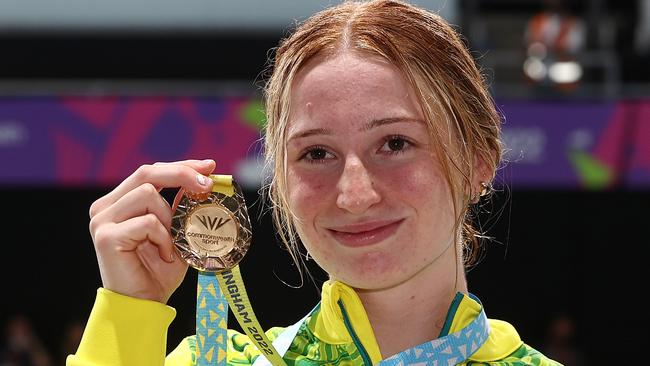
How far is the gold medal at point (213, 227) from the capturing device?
6.00 ft

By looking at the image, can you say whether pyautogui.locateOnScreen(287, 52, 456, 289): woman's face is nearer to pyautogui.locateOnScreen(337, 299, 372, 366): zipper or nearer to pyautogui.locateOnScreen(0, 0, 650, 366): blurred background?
pyautogui.locateOnScreen(337, 299, 372, 366): zipper

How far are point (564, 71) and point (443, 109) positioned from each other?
6868mm

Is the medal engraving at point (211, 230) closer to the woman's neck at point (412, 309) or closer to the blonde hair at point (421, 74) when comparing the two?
the blonde hair at point (421, 74)

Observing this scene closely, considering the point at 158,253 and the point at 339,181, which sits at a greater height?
the point at 339,181

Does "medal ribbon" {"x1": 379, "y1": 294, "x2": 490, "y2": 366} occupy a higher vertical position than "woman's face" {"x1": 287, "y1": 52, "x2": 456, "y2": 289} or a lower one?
lower

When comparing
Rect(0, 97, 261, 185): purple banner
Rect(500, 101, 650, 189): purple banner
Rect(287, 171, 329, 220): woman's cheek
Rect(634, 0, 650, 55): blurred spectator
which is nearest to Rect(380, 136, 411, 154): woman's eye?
Rect(287, 171, 329, 220): woman's cheek

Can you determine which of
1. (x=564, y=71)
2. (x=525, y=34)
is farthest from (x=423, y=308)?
(x=525, y=34)

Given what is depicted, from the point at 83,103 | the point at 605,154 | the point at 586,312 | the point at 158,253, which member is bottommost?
the point at 586,312

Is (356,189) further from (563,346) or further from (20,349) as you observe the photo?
(563,346)

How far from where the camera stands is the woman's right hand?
1.81 m

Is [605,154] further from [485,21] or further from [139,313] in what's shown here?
[139,313]

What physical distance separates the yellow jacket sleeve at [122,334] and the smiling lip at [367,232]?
1.04 feet

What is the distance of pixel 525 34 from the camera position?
976cm

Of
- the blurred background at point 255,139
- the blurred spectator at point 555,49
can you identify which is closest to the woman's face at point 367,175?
the blurred background at point 255,139
